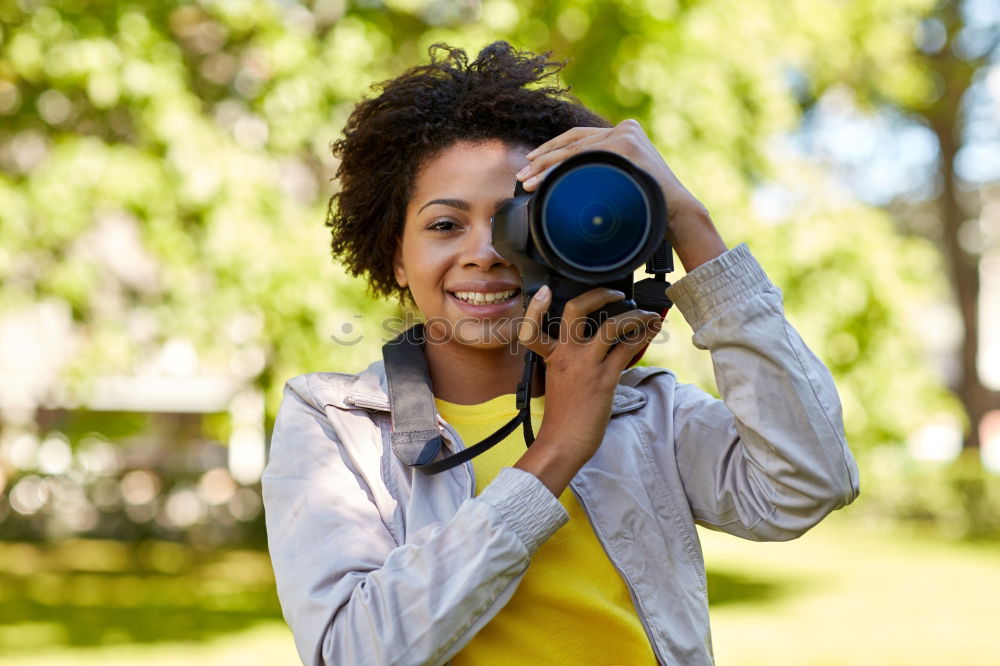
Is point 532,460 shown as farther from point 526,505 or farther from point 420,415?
point 420,415

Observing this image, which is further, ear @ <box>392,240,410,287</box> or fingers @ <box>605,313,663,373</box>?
ear @ <box>392,240,410,287</box>

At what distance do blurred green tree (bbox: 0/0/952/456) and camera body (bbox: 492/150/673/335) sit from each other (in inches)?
170

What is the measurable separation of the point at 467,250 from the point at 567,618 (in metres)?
0.62

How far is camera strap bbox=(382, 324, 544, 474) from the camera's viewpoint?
1651 millimetres

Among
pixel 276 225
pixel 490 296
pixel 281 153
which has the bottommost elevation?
pixel 490 296

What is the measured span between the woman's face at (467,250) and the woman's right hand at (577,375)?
0.21 meters

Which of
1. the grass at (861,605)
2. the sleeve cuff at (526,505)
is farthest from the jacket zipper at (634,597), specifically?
the grass at (861,605)

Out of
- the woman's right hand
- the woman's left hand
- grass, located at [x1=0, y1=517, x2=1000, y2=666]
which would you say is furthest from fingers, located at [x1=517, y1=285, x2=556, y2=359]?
grass, located at [x1=0, y1=517, x2=1000, y2=666]

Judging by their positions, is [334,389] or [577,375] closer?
[577,375]

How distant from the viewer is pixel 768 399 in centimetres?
153

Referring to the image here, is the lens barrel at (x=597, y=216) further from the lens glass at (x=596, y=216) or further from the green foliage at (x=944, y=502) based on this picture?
the green foliage at (x=944, y=502)

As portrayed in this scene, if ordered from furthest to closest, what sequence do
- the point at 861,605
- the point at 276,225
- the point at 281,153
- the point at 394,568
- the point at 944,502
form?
the point at 944,502, the point at 861,605, the point at 281,153, the point at 276,225, the point at 394,568

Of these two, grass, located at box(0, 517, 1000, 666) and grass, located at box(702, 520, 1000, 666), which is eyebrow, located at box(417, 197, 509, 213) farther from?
grass, located at box(702, 520, 1000, 666)

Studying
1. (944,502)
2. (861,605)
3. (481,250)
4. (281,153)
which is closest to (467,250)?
(481,250)
